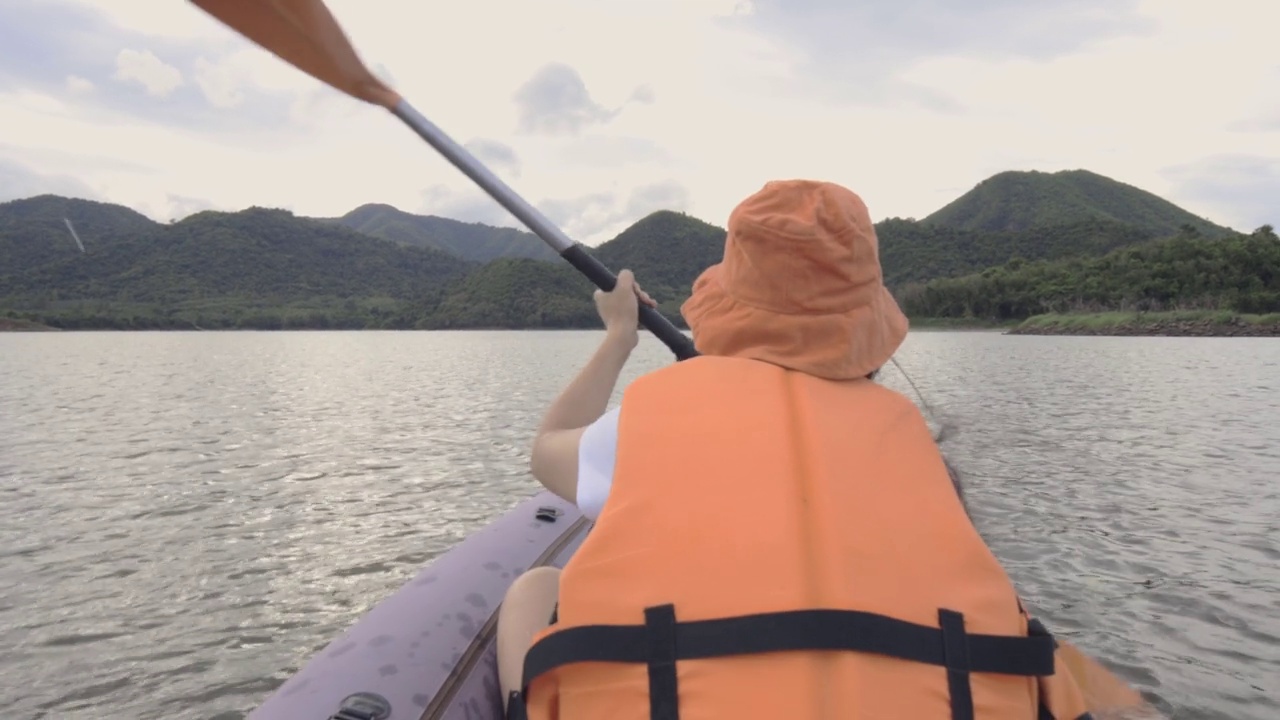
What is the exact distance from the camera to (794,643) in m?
1.20

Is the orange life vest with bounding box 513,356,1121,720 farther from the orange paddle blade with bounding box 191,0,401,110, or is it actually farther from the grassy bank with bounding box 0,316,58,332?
the grassy bank with bounding box 0,316,58,332

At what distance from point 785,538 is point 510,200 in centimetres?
212

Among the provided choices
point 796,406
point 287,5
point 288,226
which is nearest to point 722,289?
point 796,406

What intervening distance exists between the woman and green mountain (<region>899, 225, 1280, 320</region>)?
7792 centimetres

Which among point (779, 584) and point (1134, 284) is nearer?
point (779, 584)

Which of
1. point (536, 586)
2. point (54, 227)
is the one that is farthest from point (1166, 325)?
point (54, 227)

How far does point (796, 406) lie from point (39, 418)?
1656cm

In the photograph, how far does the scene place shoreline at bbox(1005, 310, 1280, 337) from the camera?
2267 inches

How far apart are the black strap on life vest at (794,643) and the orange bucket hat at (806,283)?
489 millimetres

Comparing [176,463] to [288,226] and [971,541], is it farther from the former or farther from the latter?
[288,226]

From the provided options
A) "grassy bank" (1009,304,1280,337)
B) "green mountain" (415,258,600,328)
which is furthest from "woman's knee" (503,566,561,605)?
"green mountain" (415,258,600,328)

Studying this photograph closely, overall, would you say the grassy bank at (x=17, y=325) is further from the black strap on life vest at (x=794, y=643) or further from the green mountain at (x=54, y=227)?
the black strap on life vest at (x=794, y=643)

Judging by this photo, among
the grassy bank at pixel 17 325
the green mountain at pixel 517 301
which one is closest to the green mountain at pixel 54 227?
the grassy bank at pixel 17 325

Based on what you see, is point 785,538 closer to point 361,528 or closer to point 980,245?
point 361,528
